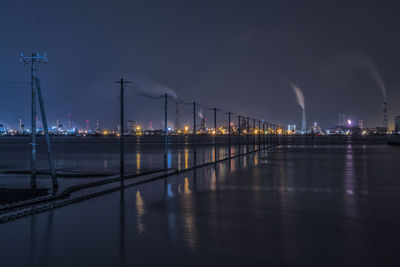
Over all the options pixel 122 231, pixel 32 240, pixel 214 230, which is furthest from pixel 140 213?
pixel 32 240

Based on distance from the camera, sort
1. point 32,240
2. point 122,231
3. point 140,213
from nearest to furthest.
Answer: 1. point 32,240
2. point 122,231
3. point 140,213

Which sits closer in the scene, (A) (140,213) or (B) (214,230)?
(B) (214,230)

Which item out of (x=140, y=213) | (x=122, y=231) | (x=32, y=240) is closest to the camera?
(x=32, y=240)

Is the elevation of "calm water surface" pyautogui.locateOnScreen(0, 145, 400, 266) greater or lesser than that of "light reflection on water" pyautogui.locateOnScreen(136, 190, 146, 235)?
lesser

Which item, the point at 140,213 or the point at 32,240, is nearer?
the point at 32,240

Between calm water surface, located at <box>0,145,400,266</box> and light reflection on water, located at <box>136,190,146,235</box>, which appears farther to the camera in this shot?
light reflection on water, located at <box>136,190,146,235</box>

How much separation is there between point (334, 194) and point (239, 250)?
9.10 metres

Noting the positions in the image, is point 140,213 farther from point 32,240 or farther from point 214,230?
point 32,240

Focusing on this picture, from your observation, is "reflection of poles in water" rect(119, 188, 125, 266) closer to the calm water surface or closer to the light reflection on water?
the calm water surface

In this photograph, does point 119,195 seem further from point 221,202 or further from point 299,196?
point 299,196

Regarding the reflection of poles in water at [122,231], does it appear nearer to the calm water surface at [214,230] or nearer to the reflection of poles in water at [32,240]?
the calm water surface at [214,230]

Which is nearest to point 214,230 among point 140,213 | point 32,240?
point 140,213

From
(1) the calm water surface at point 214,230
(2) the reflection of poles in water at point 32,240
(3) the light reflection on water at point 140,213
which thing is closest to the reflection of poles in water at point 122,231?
(1) the calm water surface at point 214,230

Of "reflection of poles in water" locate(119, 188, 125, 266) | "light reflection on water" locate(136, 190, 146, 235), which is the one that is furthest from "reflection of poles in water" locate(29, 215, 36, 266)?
"light reflection on water" locate(136, 190, 146, 235)
